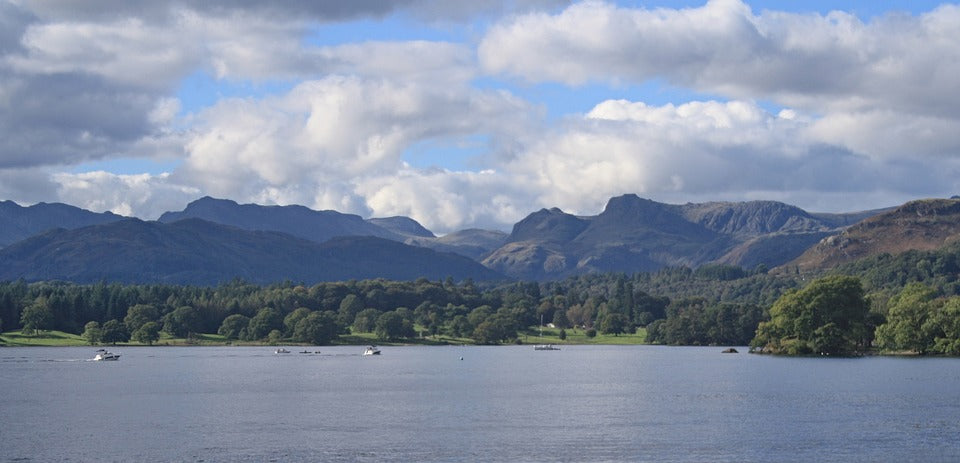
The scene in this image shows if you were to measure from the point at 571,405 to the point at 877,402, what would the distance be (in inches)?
1362

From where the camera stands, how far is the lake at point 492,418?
92250 millimetres

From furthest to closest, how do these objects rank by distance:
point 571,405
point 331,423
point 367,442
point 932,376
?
point 932,376
point 571,405
point 331,423
point 367,442

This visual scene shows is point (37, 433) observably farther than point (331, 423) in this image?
No

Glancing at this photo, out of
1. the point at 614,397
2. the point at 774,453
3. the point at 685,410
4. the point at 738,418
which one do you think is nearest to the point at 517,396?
the point at 614,397

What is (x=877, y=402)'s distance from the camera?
131 m

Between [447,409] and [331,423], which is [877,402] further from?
[331,423]

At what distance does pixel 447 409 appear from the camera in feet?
426

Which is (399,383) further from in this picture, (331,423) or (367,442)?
(367,442)

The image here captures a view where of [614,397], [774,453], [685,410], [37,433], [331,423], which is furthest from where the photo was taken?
[614,397]

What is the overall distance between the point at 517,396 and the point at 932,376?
65659 mm

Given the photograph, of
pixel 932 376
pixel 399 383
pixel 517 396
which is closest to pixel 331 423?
pixel 517 396

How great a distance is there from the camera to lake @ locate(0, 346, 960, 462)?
9225cm

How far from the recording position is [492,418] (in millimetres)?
119000

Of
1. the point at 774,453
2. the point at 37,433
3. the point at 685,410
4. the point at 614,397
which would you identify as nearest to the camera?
the point at 774,453
